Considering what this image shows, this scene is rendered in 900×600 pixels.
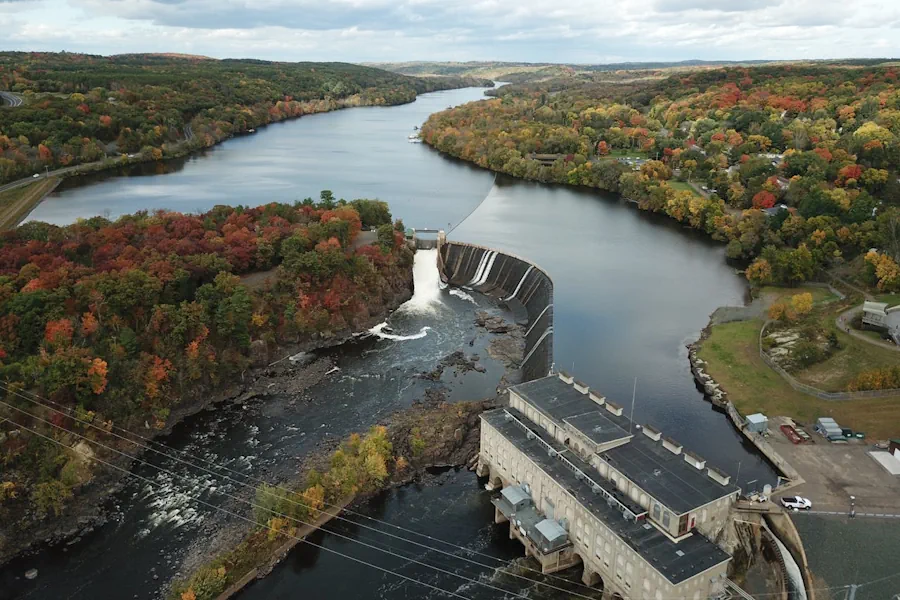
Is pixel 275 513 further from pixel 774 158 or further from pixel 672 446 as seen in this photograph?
pixel 774 158

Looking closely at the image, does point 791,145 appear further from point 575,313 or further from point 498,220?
point 575,313

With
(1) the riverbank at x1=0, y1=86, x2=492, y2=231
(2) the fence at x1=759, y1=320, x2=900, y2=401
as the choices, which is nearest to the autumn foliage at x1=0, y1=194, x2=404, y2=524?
(2) the fence at x1=759, y1=320, x2=900, y2=401

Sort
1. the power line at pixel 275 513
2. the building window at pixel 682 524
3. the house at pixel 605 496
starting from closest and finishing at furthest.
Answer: the house at pixel 605 496
the building window at pixel 682 524
the power line at pixel 275 513

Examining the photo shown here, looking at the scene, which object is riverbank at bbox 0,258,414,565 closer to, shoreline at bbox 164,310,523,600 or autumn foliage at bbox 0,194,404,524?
autumn foliage at bbox 0,194,404,524

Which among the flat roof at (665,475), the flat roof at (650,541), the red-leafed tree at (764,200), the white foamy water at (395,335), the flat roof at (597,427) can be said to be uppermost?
the red-leafed tree at (764,200)

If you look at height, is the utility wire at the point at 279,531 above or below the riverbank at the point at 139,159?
below

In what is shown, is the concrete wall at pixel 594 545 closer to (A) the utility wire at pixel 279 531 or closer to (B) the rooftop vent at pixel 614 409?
(B) the rooftop vent at pixel 614 409

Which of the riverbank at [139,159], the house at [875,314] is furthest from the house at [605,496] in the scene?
the riverbank at [139,159]
